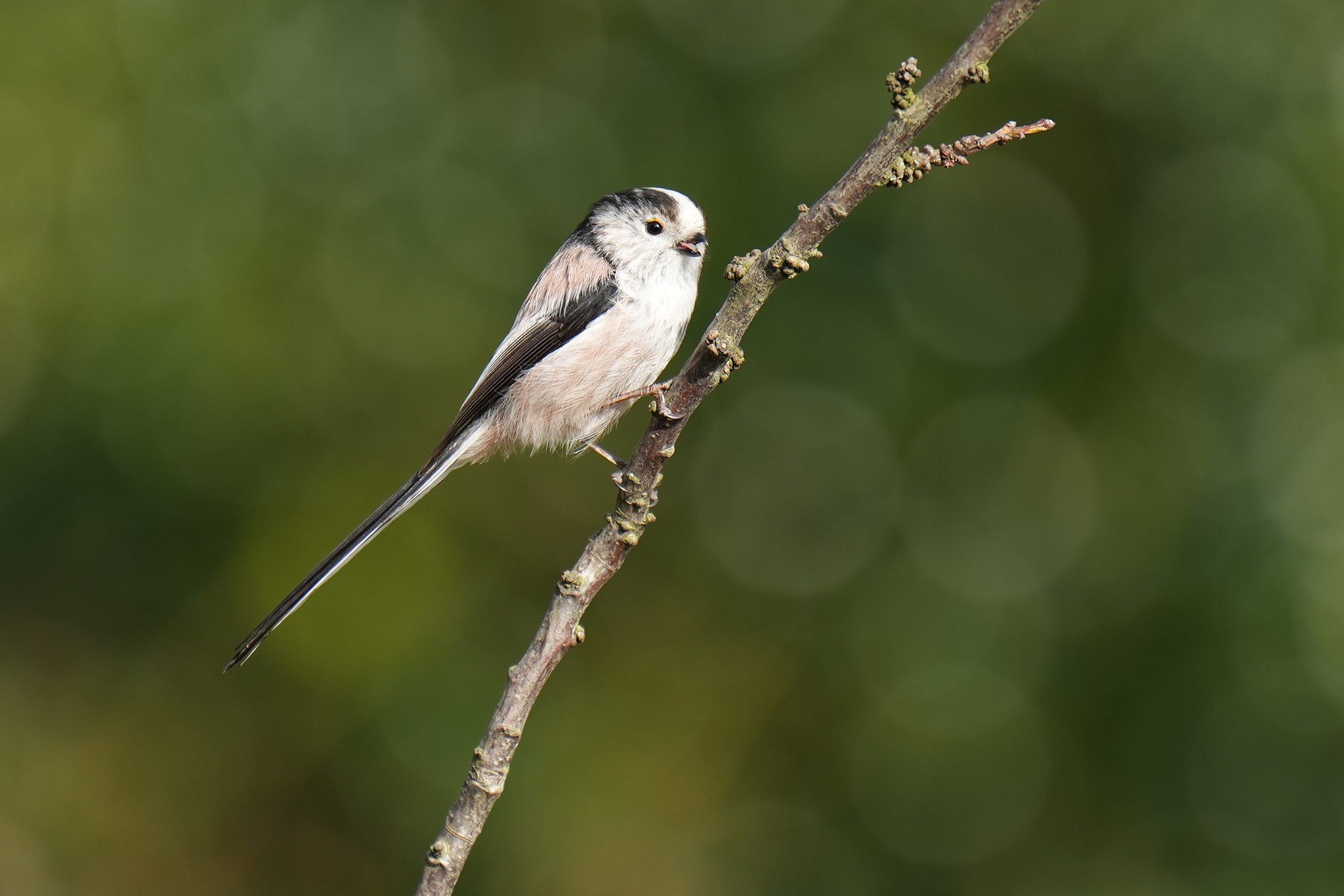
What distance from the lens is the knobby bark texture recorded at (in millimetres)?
1608

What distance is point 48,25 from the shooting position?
5316mm

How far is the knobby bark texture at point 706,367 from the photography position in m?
1.61

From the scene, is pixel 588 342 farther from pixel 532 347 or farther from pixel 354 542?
pixel 354 542

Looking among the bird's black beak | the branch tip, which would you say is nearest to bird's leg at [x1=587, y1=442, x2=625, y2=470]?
the bird's black beak

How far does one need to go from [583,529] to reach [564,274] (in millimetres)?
2276

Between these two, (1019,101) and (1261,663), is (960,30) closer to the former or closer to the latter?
(1019,101)

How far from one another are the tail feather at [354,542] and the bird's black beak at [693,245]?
901 millimetres

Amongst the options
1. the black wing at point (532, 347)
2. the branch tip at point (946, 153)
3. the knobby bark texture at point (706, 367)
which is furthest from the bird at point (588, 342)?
the branch tip at point (946, 153)

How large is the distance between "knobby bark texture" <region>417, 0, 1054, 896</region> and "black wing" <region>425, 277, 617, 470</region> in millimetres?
1084

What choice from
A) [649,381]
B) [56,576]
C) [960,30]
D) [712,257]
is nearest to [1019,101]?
[960,30]

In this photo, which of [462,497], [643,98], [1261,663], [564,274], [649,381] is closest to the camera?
[649,381]

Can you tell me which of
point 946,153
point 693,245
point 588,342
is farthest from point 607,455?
point 946,153

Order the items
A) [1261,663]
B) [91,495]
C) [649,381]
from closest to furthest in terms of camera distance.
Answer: [649,381] → [1261,663] → [91,495]

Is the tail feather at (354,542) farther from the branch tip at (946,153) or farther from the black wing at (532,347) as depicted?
the branch tip at (946,153)
